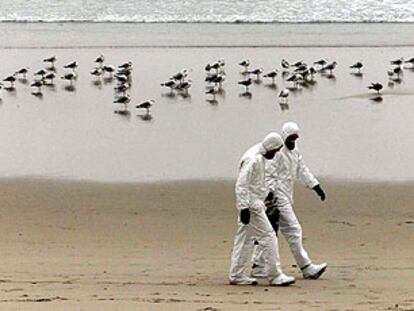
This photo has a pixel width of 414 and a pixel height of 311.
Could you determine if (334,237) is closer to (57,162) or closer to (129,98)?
(57,162)

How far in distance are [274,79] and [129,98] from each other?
4.15m

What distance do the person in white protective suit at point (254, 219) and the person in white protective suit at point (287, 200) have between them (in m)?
0.25

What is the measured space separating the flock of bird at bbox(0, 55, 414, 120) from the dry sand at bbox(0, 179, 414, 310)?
550 cm

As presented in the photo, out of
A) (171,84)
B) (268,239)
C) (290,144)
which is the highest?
(171,84)

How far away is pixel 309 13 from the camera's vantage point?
36.8 metres

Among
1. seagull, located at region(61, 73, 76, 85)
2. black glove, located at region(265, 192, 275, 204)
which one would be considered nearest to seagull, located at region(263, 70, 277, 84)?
seagull, located at region(61, 73, 76, 85)

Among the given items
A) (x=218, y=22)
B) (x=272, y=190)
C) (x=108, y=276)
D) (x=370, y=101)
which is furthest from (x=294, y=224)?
(x=218, y=22)

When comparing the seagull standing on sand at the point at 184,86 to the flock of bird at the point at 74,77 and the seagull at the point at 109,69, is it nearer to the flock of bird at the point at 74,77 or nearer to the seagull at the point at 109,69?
the flock of bird at the point at 74,77

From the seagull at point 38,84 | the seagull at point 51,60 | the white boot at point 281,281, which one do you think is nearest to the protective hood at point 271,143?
the white boot at point 281,281

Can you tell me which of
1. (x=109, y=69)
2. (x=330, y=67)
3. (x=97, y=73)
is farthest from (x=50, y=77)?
(x=330, y=67)

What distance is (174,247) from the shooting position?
11188mm

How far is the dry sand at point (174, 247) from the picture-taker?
8.54 metres

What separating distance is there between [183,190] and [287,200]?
13.7 ft

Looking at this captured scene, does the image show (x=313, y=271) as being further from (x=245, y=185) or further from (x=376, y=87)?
(x=376, y=87)
